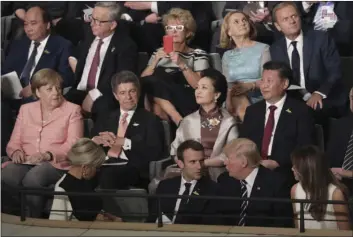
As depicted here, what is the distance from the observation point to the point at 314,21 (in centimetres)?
1240

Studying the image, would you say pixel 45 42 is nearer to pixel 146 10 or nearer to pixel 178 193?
pixel 146 10

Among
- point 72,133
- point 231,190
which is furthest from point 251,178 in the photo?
point 72,133

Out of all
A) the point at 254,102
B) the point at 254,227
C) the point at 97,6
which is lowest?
the point at 254,227

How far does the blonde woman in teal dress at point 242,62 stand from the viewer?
38.8 ft

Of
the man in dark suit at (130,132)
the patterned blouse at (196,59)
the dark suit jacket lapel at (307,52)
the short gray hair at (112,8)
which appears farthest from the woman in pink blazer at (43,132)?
the dark suit jacket lapel at (307,52)

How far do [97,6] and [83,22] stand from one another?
0.69 metres

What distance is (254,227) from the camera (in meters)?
10.2

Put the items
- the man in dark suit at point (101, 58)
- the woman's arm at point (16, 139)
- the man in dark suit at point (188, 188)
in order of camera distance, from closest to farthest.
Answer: the man in dark suit at point (188, 188)
the woman's arm at point (16, 139)
the man in dark suit at point (101, 58)

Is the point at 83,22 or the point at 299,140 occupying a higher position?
the point at 83,22

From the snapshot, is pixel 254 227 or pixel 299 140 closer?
pixel 254 227

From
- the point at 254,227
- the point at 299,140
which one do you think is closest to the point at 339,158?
the point at 299,140

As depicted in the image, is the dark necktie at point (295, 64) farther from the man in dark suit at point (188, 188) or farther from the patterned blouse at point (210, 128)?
the man in dark suit at point (188, 188)

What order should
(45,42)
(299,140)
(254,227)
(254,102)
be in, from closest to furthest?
(254,227) < (299,140) < (254,102) < (45,42)

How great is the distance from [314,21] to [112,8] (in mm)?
1831
